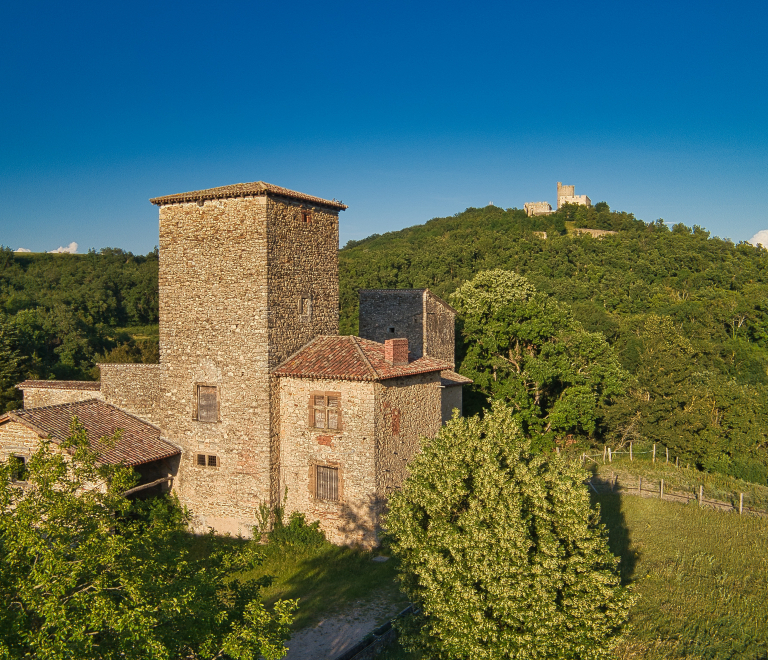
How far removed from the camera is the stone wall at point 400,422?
58.7 ft

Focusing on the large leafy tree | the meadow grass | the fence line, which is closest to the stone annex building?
the fence line

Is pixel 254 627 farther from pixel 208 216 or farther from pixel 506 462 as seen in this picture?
pixel 208 216

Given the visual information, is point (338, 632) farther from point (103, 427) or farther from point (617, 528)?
point (617, 528)

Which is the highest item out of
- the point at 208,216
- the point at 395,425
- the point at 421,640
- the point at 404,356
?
the point at 208,216

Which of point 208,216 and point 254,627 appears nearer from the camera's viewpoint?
point 254,627

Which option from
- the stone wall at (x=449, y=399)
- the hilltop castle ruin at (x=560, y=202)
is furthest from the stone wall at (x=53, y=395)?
the hilltop castle ruin at (x=560, y=202)

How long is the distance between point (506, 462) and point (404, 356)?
790cm

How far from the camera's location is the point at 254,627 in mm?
8281

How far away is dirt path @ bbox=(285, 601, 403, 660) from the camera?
13172 millimetres

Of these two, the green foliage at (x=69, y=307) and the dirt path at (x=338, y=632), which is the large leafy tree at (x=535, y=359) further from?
the green foliage at (x=69, y=307)

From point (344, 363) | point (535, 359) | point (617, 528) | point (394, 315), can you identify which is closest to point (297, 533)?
point (344, 363)

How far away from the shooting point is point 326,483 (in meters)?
18.4

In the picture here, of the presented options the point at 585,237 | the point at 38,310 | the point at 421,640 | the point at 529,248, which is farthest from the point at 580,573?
the point at 585,237

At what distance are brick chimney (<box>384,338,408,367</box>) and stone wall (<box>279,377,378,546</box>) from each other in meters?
1.58
